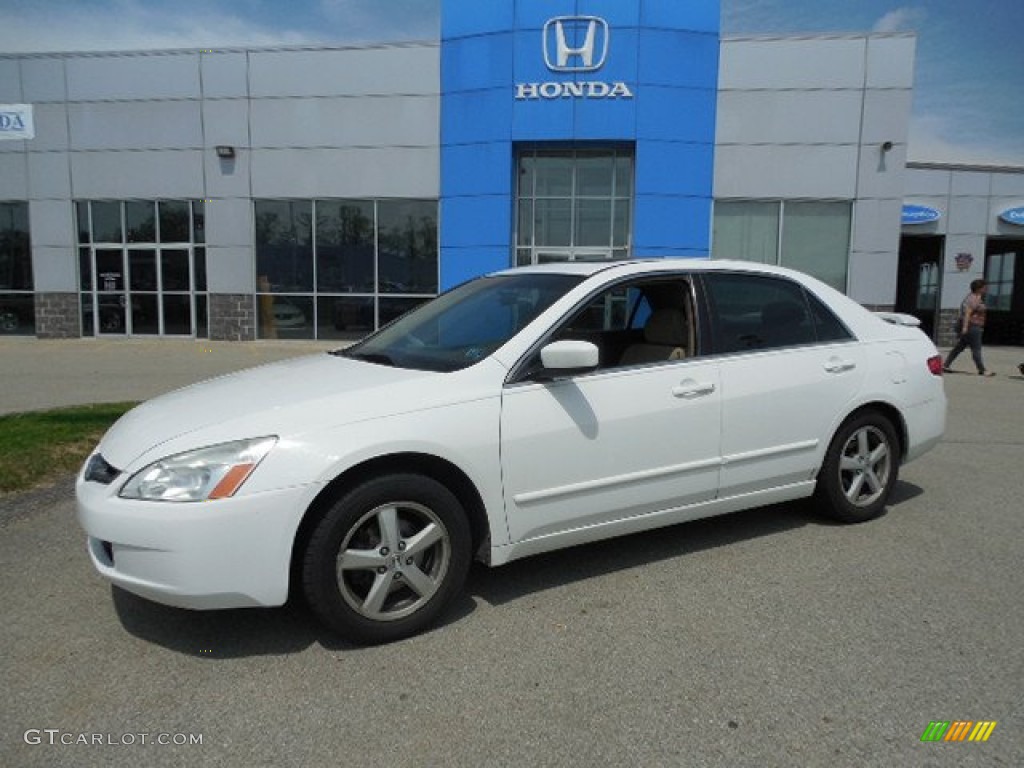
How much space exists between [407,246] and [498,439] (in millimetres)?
15063

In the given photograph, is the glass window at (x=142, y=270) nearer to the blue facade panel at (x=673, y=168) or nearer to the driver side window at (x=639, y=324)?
the blue facade panel at (x=673, y=168)

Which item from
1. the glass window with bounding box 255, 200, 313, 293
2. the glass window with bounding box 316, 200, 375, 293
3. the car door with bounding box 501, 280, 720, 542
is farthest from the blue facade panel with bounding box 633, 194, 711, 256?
the car door with bounding box 501, 280, 720, 542

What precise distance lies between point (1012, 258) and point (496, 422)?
95.5 ft

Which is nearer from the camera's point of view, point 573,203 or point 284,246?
point 573,203

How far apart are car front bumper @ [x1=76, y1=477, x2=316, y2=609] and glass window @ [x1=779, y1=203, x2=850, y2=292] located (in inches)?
653

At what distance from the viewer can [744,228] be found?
1747 cm

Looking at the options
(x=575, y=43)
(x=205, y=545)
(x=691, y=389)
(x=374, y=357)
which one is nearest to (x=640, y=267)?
(x=691, y=389)

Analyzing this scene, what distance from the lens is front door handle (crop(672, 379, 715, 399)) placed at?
3.72 m

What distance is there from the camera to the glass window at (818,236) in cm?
1734

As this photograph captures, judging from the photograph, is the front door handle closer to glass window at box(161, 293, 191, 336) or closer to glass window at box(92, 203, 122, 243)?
glass window at box(161, 293, 191, 336)

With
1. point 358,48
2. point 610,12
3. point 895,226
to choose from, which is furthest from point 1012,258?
point 358,48

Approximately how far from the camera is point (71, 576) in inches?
148

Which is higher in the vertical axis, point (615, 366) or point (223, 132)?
point (223, 132)

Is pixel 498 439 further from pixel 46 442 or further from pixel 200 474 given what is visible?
pixel 46 442
